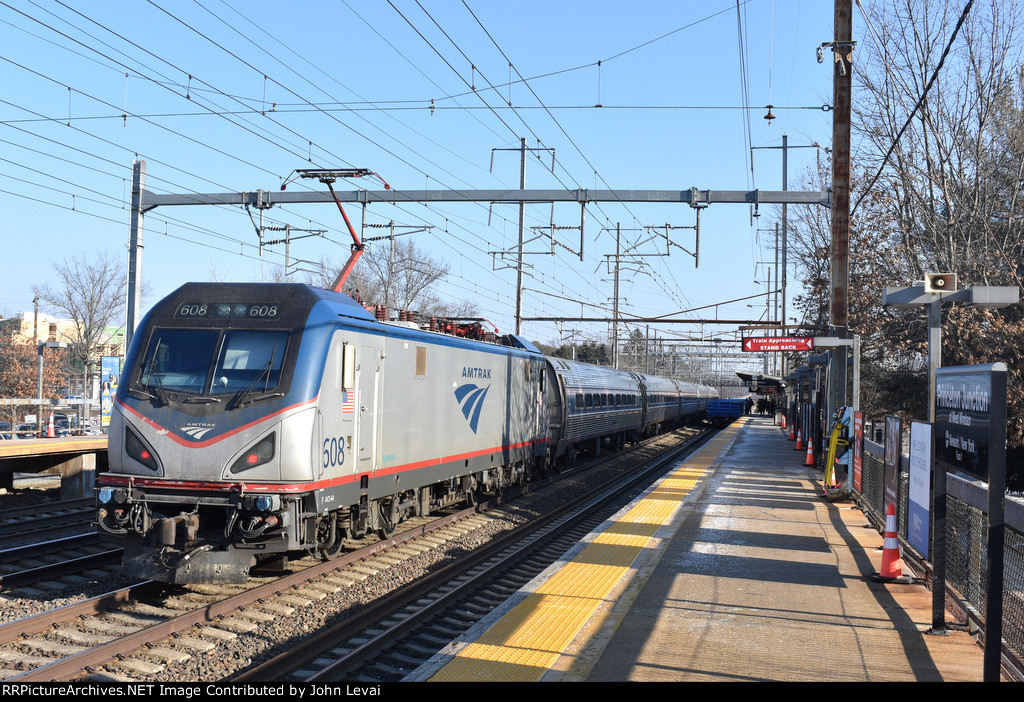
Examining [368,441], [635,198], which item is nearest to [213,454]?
[368,441]

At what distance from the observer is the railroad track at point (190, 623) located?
6637mm

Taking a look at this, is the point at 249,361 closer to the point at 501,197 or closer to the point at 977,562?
the point at 977,562

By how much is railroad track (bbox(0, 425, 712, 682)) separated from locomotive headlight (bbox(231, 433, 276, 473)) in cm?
126

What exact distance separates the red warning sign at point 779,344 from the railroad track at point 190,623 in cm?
946

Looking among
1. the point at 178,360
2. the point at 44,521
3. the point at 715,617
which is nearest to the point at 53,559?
the point at 44,521

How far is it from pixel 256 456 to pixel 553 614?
333 centimetres

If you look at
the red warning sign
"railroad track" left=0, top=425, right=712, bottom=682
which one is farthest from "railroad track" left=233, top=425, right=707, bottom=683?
the red warning sign

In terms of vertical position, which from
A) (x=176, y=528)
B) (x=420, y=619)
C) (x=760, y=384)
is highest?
(x=760, y=384)

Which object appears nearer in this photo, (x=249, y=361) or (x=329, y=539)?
(x=249, y=361)

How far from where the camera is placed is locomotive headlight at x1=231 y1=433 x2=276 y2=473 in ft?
28.0

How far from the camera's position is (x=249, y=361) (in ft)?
29.3

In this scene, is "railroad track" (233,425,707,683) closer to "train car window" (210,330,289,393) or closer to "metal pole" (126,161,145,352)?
"train car window" (210,330,289,393)

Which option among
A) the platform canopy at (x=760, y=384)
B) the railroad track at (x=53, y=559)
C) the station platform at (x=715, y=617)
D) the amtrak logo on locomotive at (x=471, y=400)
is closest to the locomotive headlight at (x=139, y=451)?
the railroad track at (x=53, y=559)

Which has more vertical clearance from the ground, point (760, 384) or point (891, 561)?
point (760, 384)
